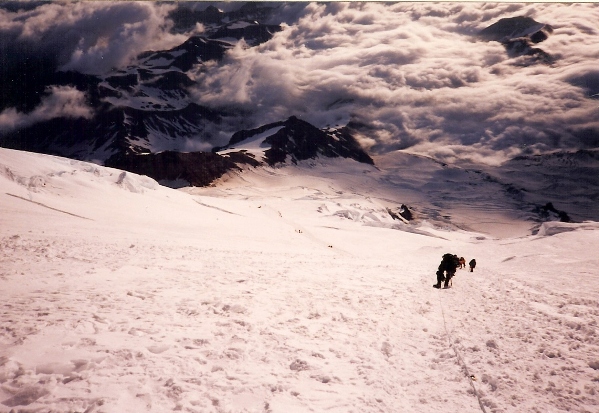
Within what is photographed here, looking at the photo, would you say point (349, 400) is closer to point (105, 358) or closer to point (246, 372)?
point (246, 372)

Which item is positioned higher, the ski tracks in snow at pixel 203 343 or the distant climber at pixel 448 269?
the distant climber at pixel 448 269

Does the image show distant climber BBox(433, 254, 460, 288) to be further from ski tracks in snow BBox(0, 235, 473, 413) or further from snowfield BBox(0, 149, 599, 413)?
ski tracks in snow BBox(0, 235, 473, 413)

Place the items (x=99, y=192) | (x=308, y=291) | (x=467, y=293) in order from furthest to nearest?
A: 1. (x=99, y=192)
2. (x=467, y=293)
3. (x=308, y=291)

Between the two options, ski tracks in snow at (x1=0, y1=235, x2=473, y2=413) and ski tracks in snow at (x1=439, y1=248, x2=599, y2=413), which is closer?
ski tracks in snow at (x1=0, y1=235, x2=473, y2=413)

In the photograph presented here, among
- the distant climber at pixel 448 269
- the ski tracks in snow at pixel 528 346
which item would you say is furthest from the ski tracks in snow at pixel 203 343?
the distant climber at pixel 448 269

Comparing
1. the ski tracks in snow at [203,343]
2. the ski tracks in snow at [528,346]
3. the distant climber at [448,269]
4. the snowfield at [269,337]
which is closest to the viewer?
the ski tracks in snow at [203,343]

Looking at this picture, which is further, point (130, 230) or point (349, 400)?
point (130, 230)

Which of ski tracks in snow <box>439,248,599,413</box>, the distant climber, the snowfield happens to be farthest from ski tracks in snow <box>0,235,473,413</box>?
the distant climber

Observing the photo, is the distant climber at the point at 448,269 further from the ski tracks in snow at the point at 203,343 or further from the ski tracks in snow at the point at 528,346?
the ski tracks in snow at the point at 203,343

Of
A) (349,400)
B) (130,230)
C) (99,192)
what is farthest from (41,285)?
(99,192)

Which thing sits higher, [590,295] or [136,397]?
[590,295]

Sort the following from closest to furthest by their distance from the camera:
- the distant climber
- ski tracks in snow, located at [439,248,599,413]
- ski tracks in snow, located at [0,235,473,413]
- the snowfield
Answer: ski tracks in snow, located at [0,235,473,413], the snowfield, ski tracks in snow, located at [439,248,599,413], the distant climber
